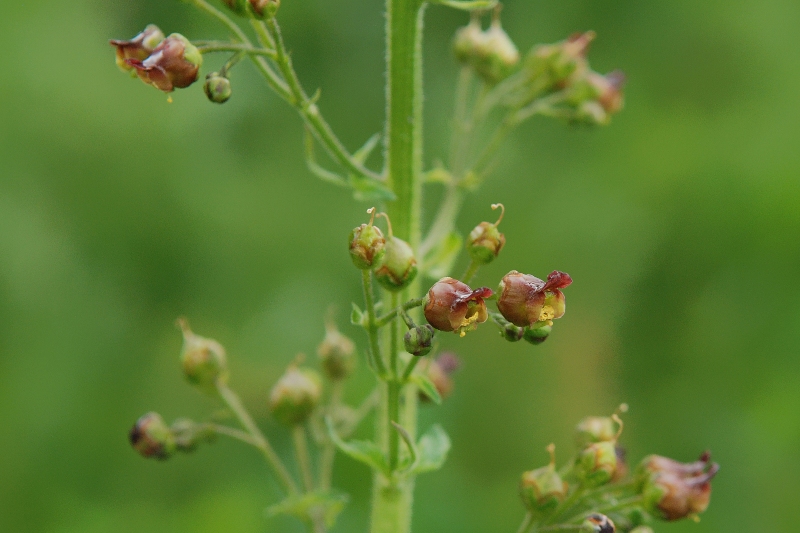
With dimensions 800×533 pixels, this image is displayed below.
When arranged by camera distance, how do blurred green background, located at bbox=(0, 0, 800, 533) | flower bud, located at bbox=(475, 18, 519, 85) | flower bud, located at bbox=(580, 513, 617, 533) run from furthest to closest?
blurred green background, located at bbox=(0, 0, 800, 533) → flower bud, located at bbox=(475, 18, 519, 85) → flower bud, located at bbox=(580, 513, 617, 533)

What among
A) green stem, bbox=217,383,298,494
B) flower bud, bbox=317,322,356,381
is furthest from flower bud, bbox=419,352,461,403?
green stem, bbox=217,383,298,494

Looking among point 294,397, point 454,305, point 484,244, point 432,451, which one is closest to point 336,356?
point 294,397

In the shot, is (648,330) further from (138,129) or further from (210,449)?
(138,129)

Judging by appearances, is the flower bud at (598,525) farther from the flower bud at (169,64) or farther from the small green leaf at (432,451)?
the flower bud at (169,64)

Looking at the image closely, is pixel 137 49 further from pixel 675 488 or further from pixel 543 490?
pixel 675 488

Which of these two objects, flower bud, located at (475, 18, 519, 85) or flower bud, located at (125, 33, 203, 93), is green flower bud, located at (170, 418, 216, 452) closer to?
flower bud, located at (125, 33, 203, 93)

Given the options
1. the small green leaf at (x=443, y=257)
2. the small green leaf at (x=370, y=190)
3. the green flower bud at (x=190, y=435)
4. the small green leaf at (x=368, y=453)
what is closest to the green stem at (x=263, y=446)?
the green flower bud at (x=190, y=435)
